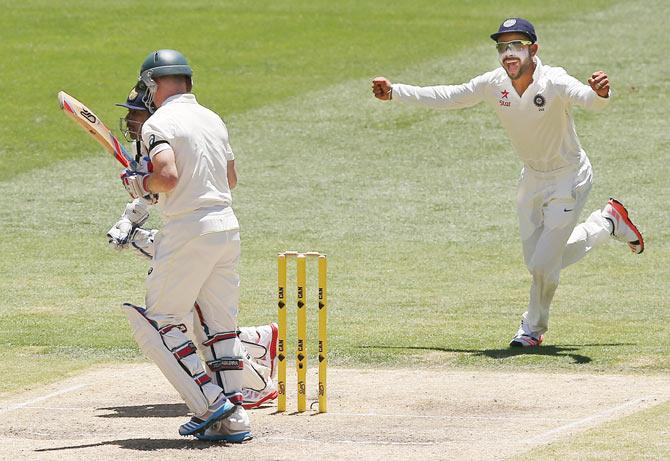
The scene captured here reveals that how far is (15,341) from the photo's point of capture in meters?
10.1

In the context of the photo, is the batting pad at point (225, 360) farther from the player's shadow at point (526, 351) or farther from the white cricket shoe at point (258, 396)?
the player's shadow at point (526, 351)

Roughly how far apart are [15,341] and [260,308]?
210cm

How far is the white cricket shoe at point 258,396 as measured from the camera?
Result: 8.01m

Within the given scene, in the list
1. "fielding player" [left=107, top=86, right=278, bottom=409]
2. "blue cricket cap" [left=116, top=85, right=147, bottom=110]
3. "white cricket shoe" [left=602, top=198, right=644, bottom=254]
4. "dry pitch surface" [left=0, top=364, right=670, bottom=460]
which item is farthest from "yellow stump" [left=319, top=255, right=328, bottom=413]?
"white cricket shoe" [left=602, top=198, right=644, bottom=254]

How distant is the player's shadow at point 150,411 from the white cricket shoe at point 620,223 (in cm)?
397

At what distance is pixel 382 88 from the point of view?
982cm

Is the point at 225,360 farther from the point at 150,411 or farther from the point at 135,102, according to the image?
the point at 135,102

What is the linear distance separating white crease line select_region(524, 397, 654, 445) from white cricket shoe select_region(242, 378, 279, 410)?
1.70m

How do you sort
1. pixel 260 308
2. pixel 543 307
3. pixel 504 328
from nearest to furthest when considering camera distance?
pixel 543 307 → pixel 504 328 → pixel 260 308

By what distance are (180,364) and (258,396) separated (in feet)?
3.53

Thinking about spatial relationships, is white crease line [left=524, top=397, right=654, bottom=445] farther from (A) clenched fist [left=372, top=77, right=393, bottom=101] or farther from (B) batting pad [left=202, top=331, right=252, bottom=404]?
(A) clenched fist [left=372, top=77, right=393, bottom=101]

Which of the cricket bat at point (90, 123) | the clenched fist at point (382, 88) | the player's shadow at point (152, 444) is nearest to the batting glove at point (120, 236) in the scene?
the cricket bat at point (90, 123)

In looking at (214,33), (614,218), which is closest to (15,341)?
(614,218)

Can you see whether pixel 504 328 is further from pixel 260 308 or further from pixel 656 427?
pixel 656 427
